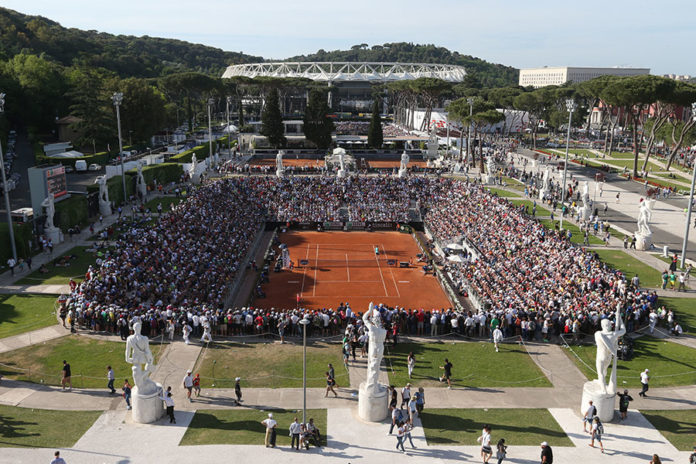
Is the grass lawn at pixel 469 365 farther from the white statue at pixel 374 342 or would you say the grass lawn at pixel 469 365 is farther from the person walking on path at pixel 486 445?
the person walking on path at pixel 486 445

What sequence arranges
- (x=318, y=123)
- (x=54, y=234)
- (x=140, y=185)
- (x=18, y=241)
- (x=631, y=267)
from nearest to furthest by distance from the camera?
(x=18, y=241)
(x=631, y=267)
(x=54, y=234)
(x=140, y=185)
(x=318, y=123)

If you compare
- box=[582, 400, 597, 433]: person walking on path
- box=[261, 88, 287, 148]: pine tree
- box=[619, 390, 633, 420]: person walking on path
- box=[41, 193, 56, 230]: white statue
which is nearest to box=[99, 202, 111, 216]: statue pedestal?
box=[41, 193, 56, 230]: white statue

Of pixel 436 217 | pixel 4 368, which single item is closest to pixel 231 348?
pixel 4 368

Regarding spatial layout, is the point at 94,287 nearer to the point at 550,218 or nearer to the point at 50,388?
the point at 50,388

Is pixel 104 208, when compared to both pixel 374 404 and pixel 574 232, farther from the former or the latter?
pixel 574 232

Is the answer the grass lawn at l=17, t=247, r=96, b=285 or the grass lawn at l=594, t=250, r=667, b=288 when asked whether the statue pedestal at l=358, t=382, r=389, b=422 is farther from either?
the grass lawn at l=594, t=250, r=667, b=288

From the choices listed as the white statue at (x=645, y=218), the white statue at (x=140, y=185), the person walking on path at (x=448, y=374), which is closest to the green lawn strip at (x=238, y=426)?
the person walking on path at (x=448, y=374)

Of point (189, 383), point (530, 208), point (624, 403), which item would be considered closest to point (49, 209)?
point (189, 383)

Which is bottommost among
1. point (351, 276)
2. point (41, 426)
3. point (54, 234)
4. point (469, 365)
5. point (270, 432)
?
point (351, 276)
